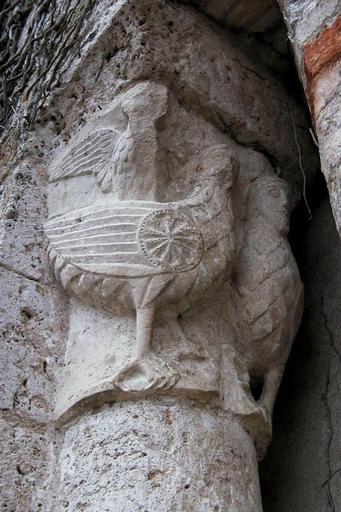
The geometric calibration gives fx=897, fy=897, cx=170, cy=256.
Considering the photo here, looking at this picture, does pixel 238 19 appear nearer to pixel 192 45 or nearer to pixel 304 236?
pixel 192 45

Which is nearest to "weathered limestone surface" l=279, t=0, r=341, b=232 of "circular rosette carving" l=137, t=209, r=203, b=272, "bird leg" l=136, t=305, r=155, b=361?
"circular rosette carving" l=137, t=209, r=203, b=272

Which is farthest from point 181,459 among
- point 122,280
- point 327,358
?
point 327,358

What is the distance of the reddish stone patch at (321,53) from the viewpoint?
1.56 m

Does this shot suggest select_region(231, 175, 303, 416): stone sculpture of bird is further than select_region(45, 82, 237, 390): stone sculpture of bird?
Yes

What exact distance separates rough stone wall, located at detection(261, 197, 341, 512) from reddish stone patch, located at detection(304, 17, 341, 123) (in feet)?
2.64

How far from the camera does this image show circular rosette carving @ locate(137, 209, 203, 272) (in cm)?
187

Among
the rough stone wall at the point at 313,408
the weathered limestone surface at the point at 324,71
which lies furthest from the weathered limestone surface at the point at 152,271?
the weathered limestone surface at the point at 324,71

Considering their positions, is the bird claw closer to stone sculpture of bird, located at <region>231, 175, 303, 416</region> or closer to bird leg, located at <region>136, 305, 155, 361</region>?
bird leg, located at <region>136, 305, 155, 361</region>

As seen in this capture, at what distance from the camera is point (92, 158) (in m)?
2.13

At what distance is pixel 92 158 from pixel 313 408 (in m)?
0.80

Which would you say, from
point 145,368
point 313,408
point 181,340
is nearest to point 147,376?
point 145,368

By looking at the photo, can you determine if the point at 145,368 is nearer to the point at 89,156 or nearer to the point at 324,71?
the point at 89,156

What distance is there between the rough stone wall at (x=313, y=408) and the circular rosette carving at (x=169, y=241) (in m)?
0.51

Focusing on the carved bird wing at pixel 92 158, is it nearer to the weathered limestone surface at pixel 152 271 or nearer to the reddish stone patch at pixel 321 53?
the weathered limestone surface at pixel 152 271
